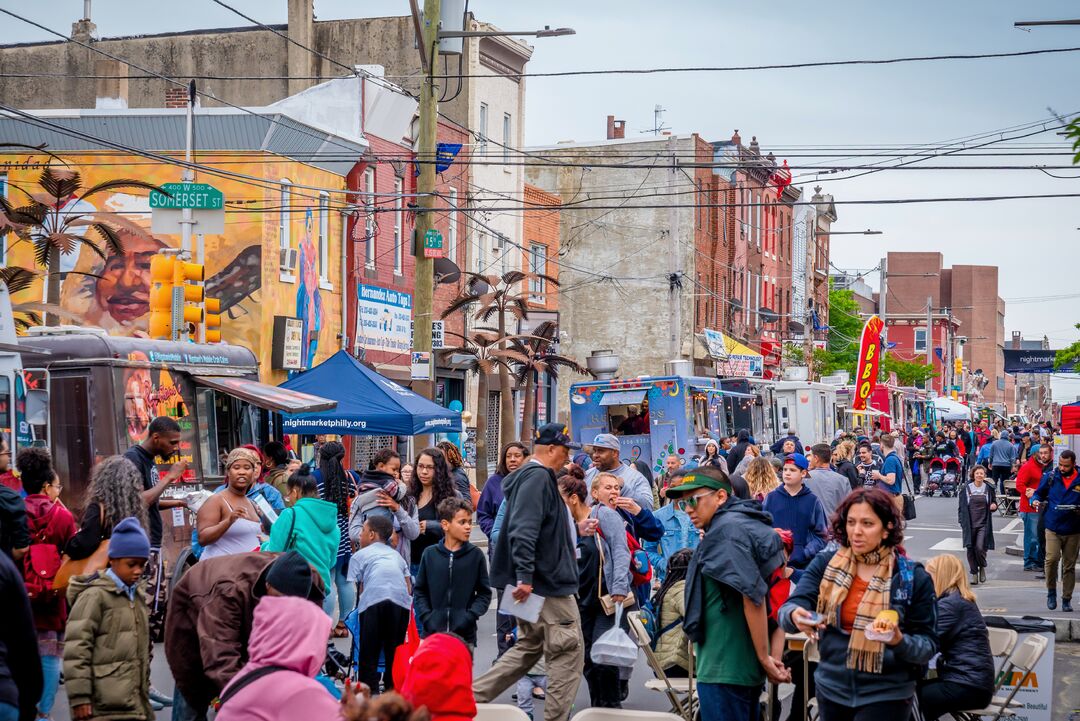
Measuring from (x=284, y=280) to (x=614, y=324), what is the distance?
2740cm

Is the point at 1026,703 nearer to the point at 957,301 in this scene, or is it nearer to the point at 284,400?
the point at 284,400

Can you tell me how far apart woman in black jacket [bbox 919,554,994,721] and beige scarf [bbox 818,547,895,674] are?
1.61 meters

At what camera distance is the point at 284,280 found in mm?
28875

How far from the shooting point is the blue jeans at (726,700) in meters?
7.15

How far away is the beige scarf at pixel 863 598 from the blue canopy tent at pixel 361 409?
42.8ft

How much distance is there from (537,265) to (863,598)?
39628 millimetres

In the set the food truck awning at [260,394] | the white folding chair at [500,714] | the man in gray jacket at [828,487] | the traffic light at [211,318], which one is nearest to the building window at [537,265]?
the traffic light at [211,318]

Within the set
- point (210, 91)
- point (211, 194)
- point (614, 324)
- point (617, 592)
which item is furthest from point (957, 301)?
point (617, 592)

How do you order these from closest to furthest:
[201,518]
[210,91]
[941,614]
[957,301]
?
[941,614] < [201,518] < [210,91] < [957,301]

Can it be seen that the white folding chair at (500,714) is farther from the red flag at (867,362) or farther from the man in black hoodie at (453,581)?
the red flag at (867,362)

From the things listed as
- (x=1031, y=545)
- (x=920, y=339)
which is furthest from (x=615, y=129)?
(x=920, y=339)

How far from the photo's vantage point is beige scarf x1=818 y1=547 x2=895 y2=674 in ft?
20.1

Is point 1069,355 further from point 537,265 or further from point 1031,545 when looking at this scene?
point 1031,545

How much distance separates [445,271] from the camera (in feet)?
117
